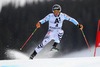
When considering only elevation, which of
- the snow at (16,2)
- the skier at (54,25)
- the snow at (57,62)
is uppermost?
the snow at (16,2)

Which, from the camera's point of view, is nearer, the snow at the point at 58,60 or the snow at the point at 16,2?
the snow at the point at 58,60

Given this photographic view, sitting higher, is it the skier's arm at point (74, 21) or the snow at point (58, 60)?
the skier's arm at point (74, 21)

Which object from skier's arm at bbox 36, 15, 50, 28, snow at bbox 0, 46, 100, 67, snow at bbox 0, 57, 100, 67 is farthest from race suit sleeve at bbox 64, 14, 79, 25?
snow at bbox 0, 57, 100, 67

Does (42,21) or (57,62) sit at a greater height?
(42,21)

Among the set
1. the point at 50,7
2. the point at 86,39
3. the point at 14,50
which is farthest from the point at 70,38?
the point at 14,50

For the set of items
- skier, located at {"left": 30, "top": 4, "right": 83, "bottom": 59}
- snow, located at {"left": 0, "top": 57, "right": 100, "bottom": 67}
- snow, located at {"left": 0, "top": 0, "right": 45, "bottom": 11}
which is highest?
snow, located at {"left": 0, "top": 0, "right": 45, "bottom": 11}

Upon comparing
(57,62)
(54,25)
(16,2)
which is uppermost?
(16,2)

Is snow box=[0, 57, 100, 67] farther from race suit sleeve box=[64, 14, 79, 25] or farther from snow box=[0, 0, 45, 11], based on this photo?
snow box=[0, 0, 45, 11]

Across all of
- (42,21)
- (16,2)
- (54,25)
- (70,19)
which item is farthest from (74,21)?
(16,2)

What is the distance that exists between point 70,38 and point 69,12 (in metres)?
0.35

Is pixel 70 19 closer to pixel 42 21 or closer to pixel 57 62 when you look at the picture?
pixel 42 21

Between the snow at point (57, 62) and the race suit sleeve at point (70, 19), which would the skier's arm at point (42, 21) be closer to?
the race suit sleeve at point (70, 19)

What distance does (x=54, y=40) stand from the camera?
3.82m

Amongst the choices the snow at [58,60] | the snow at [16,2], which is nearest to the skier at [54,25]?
the snow at [58,60]
